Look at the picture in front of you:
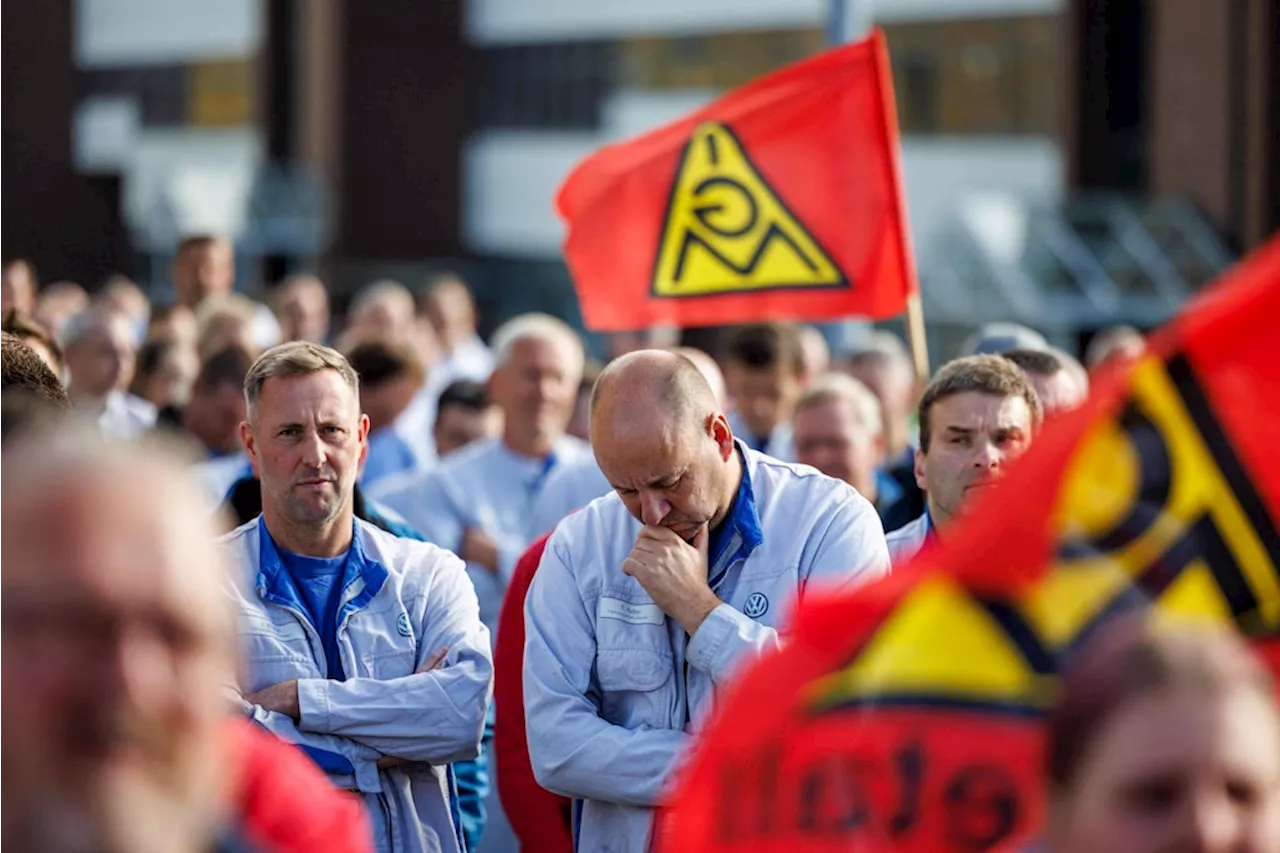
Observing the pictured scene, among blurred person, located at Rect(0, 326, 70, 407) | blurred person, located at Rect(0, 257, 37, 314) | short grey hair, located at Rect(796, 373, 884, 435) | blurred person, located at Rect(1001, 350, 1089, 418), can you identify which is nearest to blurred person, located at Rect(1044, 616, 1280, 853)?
blurred person, located at Rect(0, 326, 70, 407)

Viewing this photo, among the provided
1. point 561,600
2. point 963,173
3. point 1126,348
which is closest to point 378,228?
point 963,173

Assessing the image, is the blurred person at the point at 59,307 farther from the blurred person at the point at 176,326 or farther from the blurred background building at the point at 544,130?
the blurred background building at the point at 544,130

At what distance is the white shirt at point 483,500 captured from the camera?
812 centimetres

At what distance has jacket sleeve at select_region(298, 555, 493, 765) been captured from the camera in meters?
5.05

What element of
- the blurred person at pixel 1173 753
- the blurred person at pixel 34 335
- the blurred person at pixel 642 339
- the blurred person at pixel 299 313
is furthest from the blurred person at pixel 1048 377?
the blurred person at pixel 642 339

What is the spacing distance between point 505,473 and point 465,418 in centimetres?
116

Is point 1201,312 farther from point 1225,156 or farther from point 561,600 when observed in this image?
point 1225,156

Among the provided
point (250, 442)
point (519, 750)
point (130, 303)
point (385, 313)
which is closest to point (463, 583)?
point (519, 750)

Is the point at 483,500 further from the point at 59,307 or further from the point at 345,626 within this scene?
the point at 59,307

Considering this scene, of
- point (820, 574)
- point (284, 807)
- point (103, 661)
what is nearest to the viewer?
point (103, 661)

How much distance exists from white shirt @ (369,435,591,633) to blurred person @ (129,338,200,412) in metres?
2.18

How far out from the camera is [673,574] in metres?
4.85

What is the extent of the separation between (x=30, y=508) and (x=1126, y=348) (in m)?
8.42

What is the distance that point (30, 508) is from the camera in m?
2.31
